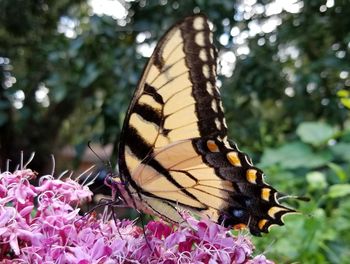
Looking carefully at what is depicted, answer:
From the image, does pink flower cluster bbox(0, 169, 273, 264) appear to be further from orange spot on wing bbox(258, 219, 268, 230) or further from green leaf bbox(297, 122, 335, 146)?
green leaf bbox(297, 122, 335, 146)

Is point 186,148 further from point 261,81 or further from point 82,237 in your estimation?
point 261,81

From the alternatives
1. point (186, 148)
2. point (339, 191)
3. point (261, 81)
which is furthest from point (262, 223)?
point (261, 81)

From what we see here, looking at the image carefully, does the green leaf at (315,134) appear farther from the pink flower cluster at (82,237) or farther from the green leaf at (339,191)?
the pink flower cluster at (82,237)

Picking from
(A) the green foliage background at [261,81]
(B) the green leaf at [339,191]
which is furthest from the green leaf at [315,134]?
(B) the green leaf at [339,191]

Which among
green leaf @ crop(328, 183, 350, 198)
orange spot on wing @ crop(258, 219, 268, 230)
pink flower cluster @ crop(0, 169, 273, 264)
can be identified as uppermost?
pink flower cluster @ crop(0, 169, 273, 264)

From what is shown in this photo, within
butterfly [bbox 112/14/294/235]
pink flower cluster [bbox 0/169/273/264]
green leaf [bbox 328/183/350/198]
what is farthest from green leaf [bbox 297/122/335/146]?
pink flower cluster [bbox 0/169/273/264]
